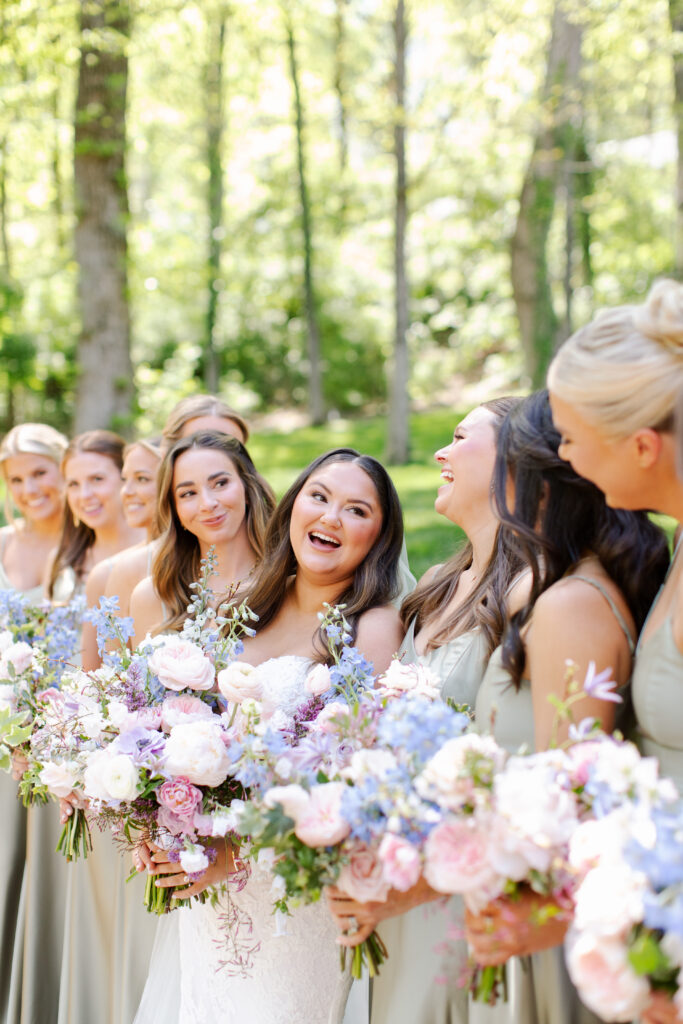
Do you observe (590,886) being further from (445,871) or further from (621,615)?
(621,615)

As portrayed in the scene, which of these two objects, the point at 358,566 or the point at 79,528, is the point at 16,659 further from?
the point at 79,528

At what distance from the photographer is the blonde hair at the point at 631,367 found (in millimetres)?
1977

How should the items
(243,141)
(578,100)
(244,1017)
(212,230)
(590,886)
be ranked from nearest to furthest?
(590,886) → (244,1017) → (578,100) → (212,230) → (243,141)

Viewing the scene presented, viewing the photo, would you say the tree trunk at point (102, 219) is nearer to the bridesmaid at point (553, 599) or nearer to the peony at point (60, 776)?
the peony at point (60, 776)

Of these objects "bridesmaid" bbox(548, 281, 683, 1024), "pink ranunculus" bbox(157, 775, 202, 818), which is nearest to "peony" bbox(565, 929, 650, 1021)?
"bridesmaid" bbox(548, 281, 683, 1024)

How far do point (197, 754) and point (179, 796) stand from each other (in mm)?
161

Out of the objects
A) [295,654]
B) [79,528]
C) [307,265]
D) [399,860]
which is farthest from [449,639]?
[307,265]

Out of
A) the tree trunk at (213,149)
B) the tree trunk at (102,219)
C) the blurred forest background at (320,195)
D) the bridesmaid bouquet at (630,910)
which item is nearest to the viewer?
the bridesmaid bouquet at (630,910)

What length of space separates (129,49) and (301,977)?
806 cm

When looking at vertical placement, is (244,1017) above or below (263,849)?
below

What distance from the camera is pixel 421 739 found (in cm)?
196

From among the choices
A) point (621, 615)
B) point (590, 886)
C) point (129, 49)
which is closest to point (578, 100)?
point (129, 49)

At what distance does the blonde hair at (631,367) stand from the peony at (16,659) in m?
2.21

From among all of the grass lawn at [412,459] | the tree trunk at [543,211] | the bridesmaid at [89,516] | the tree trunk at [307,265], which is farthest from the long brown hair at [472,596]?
the tree trunk at [307,265]
